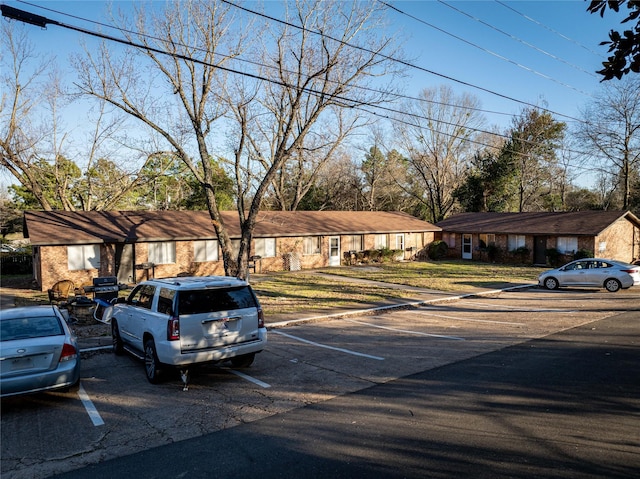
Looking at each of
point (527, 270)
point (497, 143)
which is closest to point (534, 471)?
point (527, 270)

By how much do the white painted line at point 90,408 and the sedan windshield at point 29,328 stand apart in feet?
3.75

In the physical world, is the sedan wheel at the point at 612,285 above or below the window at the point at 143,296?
below

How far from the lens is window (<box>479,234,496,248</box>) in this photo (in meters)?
34.2

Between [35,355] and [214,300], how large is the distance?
8.88ft

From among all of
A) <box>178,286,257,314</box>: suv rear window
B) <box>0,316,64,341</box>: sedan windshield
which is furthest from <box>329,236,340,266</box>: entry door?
<box>0,316,64,341</box>: sedan windshield

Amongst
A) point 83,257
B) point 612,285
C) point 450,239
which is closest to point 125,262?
point 83,257

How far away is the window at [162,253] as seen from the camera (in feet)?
77.7

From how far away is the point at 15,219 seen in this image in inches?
1651

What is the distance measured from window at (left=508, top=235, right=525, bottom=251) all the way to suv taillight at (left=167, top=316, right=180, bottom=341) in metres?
30.3

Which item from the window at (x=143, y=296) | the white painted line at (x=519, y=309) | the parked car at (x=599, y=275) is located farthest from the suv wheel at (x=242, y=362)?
the parked car at (x=599, y=275)

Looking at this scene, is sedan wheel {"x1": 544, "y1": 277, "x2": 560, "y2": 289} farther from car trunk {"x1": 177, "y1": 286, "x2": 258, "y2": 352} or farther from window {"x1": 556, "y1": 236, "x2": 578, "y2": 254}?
car trunk {"x1": 177, "y1": 286, "x2": 258, "y2": 352}

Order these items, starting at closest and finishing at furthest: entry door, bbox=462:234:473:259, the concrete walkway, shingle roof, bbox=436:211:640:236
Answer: the concrete walkway, shingle roof, bbox=436:211:640:236, entry door, bbox=462:234:473:259

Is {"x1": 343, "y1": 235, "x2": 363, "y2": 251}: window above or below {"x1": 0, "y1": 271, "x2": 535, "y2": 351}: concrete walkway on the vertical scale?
above

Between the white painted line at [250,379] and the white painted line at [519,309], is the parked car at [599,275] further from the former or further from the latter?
the white painted line at [250,379]
